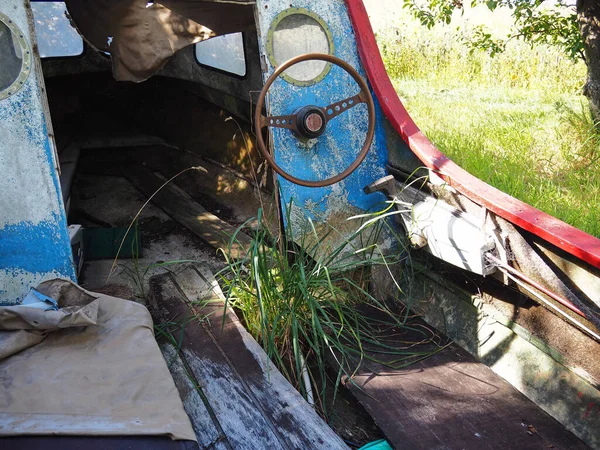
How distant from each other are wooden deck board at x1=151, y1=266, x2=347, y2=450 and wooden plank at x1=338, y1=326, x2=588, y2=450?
312mm

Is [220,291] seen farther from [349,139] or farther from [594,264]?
[594,264]

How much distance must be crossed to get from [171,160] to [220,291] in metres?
2.82

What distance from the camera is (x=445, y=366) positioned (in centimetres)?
269

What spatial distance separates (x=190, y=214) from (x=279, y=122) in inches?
68.2

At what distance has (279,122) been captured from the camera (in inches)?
115

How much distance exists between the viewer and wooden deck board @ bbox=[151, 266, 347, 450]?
2.11 meters

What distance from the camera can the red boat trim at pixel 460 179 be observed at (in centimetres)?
226

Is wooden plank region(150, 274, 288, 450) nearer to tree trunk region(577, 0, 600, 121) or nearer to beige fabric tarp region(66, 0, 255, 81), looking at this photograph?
beige fabric tarp region(66, 0, 255, 81)

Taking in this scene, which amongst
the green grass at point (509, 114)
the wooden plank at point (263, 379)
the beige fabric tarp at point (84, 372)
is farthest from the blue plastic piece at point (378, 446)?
the green grass at point (509, 114)

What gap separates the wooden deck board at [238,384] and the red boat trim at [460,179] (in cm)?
110

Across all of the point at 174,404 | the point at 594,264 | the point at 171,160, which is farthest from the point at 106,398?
the point at 171,160

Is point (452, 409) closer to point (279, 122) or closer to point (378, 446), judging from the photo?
point (378, 446)

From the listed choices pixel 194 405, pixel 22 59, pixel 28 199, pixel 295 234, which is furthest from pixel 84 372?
pixel 22 59

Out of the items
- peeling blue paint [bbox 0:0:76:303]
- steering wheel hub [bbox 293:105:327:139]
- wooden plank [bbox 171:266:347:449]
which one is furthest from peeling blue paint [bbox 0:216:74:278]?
steering wheel hub [bbox 293:105:327:139]
